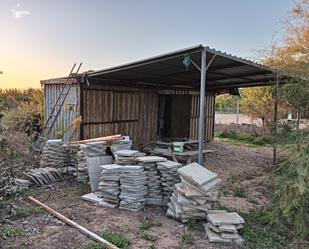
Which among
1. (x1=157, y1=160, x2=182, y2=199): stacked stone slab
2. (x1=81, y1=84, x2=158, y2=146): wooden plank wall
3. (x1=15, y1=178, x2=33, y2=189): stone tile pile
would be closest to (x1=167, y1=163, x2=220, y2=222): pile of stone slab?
(x1=157, y1=160, x2=182, y2=199): stacked stone slab

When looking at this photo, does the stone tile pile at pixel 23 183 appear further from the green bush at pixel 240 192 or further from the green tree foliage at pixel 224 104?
the green tree foliage at pixel 224 104

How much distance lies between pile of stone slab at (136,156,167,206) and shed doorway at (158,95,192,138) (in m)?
7.02

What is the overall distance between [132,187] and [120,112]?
4790 millimetres

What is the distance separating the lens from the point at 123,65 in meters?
6.21

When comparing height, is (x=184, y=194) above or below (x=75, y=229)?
above

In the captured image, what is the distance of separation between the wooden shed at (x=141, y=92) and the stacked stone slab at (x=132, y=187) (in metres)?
1.86

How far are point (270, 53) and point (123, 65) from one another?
430cm

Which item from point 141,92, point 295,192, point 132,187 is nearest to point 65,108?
point 141,92

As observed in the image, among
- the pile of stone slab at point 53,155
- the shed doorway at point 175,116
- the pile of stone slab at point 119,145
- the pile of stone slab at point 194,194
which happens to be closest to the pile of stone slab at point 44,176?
the pile of stone slab at point 53,155

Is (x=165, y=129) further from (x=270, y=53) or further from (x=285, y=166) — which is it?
(x=285, y=166)

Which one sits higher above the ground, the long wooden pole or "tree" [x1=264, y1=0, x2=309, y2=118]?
"tree" [x1=264, y1=0, x2=309, y2=118]

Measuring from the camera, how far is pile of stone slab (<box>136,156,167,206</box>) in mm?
4715

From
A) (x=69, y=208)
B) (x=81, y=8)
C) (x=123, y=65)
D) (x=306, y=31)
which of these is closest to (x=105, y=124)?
(x=123, y=65)

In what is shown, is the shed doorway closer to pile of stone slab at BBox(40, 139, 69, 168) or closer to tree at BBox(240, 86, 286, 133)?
tree at BBox(240, 86, 286, 133)
